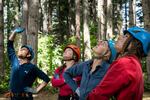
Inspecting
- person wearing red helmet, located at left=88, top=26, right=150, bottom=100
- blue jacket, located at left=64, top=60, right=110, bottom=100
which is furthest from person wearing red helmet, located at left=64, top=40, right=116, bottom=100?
person wearing red helmet, located at left=88, top=26, right=150, bottom=100

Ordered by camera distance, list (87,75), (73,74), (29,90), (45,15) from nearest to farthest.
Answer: (87,75) → (73,74) → (29,90) → (45,15)

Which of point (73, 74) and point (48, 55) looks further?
point (48, 55)

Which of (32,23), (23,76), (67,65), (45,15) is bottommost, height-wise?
(45,15)

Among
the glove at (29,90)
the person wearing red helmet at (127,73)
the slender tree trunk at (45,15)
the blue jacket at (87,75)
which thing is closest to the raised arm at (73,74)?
the blue jacket at (87,75)

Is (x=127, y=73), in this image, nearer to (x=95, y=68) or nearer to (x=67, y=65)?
(x=95, y=68)

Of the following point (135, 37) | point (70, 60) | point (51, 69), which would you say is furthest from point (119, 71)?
point (51, 69)

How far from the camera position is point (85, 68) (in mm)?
5102

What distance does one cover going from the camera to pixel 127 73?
120 inches

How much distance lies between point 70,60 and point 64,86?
460 millimetres

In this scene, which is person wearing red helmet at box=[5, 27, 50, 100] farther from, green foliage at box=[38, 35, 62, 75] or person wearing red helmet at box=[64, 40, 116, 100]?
green foliage at box=[38, 35, 62, 75]

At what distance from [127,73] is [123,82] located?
0.08 m

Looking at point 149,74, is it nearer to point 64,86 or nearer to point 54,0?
point 64,86

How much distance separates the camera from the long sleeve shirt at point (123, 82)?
306cm

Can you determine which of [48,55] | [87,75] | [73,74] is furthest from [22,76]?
[48,55]
